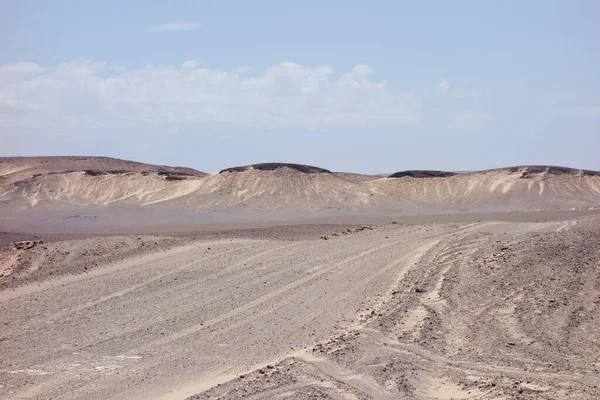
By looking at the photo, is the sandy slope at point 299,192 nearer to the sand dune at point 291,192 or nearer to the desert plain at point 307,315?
the sand dune at point 291,192

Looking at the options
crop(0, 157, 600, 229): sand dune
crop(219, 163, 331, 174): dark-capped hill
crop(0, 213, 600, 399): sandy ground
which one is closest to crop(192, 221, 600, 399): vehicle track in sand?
crop(0, 213, 600, 399): sandy ground

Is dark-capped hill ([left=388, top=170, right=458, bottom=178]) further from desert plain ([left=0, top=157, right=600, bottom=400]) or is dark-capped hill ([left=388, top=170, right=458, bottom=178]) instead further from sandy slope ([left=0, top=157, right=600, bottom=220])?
desert plain ([left=0, top=157, right=600, bottom=400])

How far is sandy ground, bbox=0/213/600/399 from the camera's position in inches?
404

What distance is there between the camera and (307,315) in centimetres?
1520

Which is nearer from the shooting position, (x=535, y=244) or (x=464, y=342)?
(x=464, y=342)

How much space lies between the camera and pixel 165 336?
45.9 ft

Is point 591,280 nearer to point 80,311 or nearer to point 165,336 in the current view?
point 165,336

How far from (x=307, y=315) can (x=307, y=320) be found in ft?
1.57

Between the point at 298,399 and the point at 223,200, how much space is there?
1805 inches

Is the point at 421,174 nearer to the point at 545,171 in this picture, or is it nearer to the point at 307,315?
the point at 545,171

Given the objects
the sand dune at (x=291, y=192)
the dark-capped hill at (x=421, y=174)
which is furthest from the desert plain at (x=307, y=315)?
the dark-capped hill at (x=421, y=174)

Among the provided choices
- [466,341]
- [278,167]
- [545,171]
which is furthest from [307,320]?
[545,171]

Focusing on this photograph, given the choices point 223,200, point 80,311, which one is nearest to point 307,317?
point 80,311

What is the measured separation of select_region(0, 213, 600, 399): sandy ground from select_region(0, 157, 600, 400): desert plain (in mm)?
48
